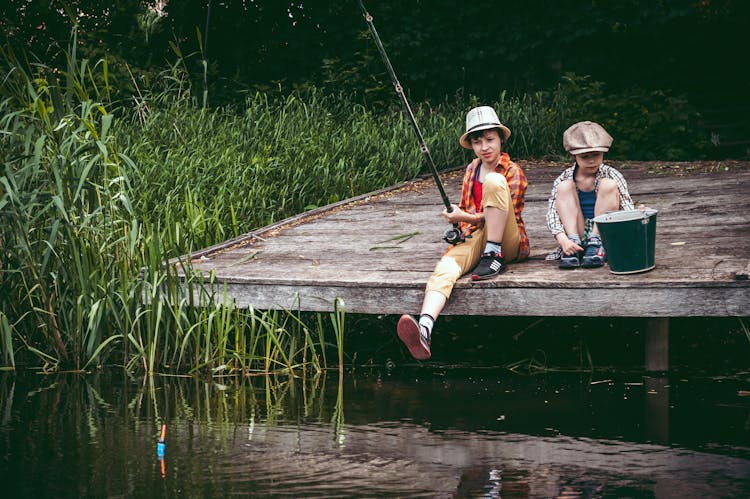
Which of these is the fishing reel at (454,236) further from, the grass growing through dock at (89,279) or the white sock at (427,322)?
the grass growing through dock at (89,279)

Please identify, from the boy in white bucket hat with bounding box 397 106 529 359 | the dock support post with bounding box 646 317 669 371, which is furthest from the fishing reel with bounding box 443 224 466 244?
the dock support post with bounding box 646 317 669 371

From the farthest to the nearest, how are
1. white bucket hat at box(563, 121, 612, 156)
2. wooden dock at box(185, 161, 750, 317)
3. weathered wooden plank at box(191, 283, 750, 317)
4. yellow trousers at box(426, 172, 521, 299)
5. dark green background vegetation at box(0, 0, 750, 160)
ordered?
dark green background vegetation at box(0, 0, 750, 160)
white bucket hat at box(563, 121, 612, 156)
yellow trousers at box(426, 172, 521, 299)
wooden dock at box(185, 161, 750, 317)
weathered wooden plank at box(191, 283, 750, 317)

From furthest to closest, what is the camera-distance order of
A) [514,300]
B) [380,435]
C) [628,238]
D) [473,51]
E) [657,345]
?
[473,51], [657,345], [514,300], [628,238], [380,435]

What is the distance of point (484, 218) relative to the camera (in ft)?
17.2

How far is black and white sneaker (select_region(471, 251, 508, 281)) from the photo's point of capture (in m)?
4.96

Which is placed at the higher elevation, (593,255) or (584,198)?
(584,198)

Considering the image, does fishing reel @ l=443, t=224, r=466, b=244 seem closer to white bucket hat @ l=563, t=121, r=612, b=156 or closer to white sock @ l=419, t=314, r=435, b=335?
white sock @ l=419, t=314, r=435, b=335

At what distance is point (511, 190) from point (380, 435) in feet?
5.50

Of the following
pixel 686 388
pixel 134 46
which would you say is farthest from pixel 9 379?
pixel 134 46

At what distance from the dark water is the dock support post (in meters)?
0.09

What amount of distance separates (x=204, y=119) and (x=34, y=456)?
5.37 m

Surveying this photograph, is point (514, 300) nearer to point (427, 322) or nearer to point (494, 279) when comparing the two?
point (494, 279)

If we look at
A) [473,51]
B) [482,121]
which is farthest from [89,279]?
[473,51]

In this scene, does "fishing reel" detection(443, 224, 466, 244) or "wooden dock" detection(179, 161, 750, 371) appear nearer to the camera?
"wooden dock" detection(179, 161, 750, 371)
